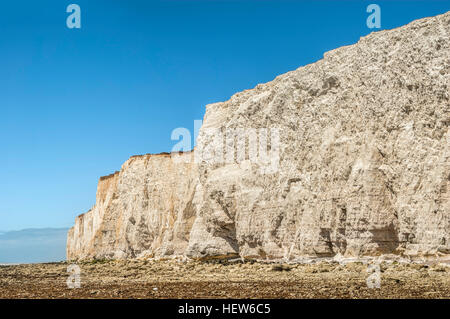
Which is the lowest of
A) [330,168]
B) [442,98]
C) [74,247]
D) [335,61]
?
[74,247]

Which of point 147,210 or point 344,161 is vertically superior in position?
point 344,161

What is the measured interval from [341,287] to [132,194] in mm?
36478

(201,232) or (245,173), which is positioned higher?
(245,173)

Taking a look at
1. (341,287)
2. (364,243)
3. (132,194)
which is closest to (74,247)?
(132,194)

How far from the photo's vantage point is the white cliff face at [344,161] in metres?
18.7

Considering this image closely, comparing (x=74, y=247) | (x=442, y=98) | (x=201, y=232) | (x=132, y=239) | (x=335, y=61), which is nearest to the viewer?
(x=442, y=98)

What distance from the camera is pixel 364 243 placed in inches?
785

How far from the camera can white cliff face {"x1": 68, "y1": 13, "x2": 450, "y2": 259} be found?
61.5 ft

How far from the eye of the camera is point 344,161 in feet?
71.8

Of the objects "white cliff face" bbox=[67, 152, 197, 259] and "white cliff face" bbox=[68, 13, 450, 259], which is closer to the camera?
"white cliff face" bbox=[68, 13, 450, 259]

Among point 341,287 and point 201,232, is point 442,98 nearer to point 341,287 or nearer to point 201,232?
point 341,287

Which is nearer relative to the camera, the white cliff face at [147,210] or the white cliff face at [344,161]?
the white cliff face at [344,161]

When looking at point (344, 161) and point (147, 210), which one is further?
point (147, 210)
